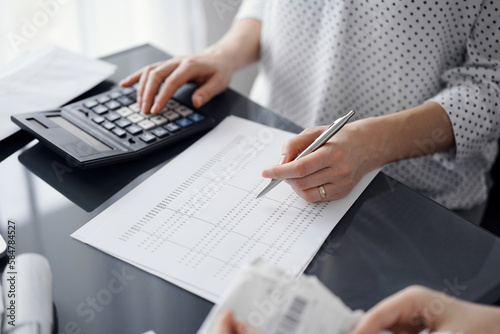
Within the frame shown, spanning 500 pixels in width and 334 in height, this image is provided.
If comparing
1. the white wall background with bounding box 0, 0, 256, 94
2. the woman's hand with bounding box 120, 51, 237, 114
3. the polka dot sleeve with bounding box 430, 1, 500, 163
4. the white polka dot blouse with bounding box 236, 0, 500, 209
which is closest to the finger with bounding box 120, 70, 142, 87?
the woman's hand with bounding box 120, 51, 237, 114

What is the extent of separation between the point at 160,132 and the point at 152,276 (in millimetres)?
249

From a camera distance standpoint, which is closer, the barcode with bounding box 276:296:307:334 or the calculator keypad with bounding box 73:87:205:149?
the barcode with bounding box 276:296:307:334

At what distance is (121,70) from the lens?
2.86 ft

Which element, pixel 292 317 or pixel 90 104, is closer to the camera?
pixel 292 317

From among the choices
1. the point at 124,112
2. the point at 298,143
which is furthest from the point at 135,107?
the point at 298,143

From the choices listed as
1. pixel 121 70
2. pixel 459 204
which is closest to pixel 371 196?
pixel 459 204

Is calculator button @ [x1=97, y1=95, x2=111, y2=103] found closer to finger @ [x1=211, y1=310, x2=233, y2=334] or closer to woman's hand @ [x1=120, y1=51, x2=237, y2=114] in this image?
woman's hand @ [x1=120, y1=51, x2=237, y2=114]

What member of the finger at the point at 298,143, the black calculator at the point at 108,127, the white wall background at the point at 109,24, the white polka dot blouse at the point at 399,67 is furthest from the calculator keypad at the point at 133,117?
the white wall background at the point at 109,24

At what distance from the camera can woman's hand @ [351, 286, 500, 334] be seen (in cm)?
40

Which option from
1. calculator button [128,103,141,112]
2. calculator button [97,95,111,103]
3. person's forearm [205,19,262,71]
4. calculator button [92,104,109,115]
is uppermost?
person's forearm [205,19,262,71]

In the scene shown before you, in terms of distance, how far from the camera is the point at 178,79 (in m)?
0.76

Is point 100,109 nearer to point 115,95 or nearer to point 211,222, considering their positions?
point 115,95

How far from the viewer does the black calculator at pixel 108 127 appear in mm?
630

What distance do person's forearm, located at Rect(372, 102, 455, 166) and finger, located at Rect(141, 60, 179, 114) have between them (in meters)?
0.33
